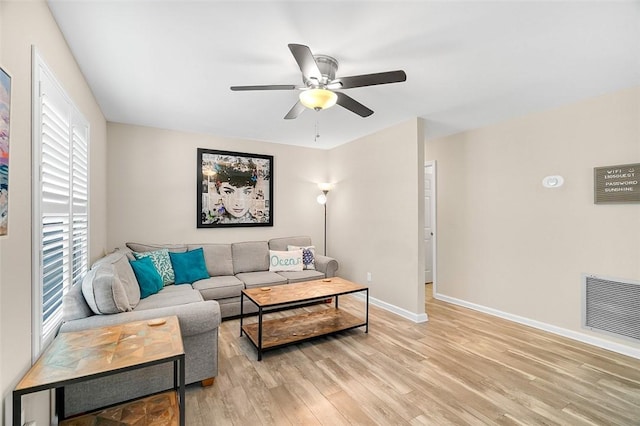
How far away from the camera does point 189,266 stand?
12.1 ft

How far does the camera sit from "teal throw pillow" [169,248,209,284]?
358 centimetres

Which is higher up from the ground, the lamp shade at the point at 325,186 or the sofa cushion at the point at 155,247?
the lamp shade at the point at 325,186

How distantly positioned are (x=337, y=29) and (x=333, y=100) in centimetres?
44

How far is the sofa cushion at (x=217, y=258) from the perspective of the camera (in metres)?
3.99

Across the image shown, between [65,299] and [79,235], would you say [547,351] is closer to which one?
[65,299]

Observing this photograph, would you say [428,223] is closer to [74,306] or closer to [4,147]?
[74,306]

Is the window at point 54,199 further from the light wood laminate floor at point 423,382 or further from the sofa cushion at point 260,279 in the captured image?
the sofa cushion at point 260,279

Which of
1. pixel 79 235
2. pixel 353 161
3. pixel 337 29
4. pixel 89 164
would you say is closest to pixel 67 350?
pixel 79 235

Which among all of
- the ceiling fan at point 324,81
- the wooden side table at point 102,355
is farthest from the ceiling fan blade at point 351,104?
the wooden side table at point 102,355

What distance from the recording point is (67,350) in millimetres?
1534

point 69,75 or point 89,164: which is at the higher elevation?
point 69,75

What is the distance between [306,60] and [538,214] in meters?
3.13

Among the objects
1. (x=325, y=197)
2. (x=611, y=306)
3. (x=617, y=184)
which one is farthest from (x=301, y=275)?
(x=617, y=184)

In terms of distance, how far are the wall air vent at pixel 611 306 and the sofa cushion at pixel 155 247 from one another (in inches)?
185
